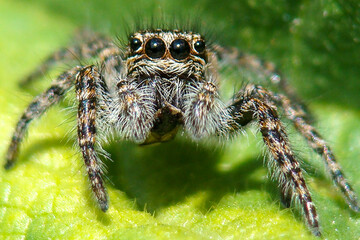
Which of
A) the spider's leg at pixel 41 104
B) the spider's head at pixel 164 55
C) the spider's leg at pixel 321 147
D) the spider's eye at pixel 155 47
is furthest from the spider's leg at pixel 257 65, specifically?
the spider's leg at pixel 41 104

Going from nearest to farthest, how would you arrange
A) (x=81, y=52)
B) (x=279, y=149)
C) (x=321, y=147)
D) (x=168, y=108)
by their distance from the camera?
(x=279, y=149) < (x=168, y=108) < (x=321, y=147) < (x=81, y=52)

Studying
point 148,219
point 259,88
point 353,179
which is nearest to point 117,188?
point 148,219

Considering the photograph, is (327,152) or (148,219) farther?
(327,152)

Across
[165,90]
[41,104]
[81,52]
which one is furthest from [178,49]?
[81,52]

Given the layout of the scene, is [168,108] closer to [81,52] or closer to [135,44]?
[135,44]

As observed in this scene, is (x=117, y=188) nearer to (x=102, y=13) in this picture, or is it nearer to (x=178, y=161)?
(x=178, y=161)

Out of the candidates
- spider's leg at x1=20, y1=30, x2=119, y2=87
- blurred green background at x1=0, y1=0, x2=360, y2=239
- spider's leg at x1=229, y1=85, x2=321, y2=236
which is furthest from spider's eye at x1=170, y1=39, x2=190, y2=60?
spider's leg at x1=20, y1=30, x2=119, y2=87

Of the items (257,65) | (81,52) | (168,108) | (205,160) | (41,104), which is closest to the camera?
(168,108)
